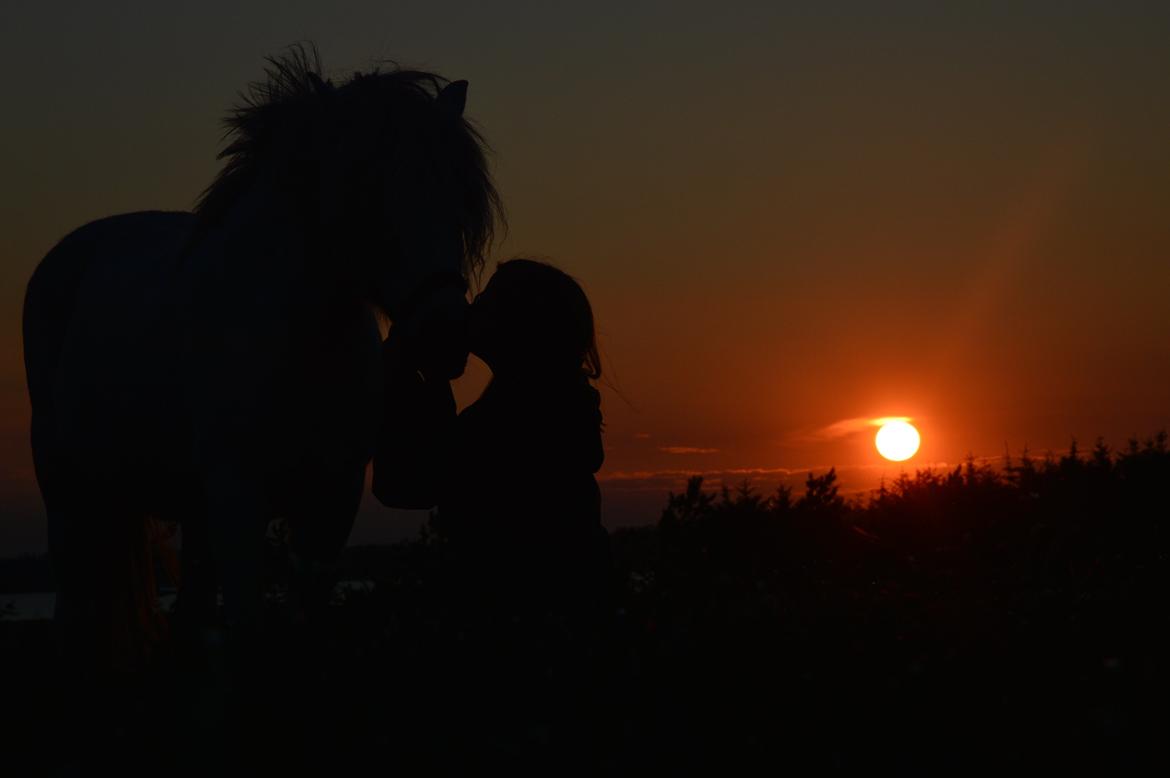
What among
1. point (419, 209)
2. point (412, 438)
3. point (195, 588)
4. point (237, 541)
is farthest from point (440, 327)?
point (195, 588)

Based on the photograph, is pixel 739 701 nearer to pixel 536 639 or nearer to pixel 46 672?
pixel 536 639

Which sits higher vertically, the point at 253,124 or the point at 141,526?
the point at 253,124

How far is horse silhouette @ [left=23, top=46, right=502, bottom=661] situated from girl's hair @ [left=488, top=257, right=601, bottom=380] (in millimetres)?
357

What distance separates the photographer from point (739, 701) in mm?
3350

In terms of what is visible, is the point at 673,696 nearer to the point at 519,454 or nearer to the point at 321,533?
the point at 519,454

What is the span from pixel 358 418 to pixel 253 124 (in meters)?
1.49

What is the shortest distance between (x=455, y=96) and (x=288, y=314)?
4.22ft

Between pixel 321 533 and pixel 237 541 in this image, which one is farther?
pixel 321 533

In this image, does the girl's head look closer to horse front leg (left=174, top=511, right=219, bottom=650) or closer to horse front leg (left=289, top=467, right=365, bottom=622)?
horse front leg (left=289, top=467, right=365, bottom=622)

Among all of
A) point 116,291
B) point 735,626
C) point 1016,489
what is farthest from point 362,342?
point 1016,489

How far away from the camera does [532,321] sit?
5535 millimetres

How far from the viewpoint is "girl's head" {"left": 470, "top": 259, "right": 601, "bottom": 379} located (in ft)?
18.1

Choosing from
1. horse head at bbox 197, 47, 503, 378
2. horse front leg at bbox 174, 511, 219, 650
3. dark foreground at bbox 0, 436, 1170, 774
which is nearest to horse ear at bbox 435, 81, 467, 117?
horse head at bbox 197, 47, 503, 378

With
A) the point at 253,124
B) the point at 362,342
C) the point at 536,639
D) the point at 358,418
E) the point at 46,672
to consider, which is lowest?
the point at 46,672
